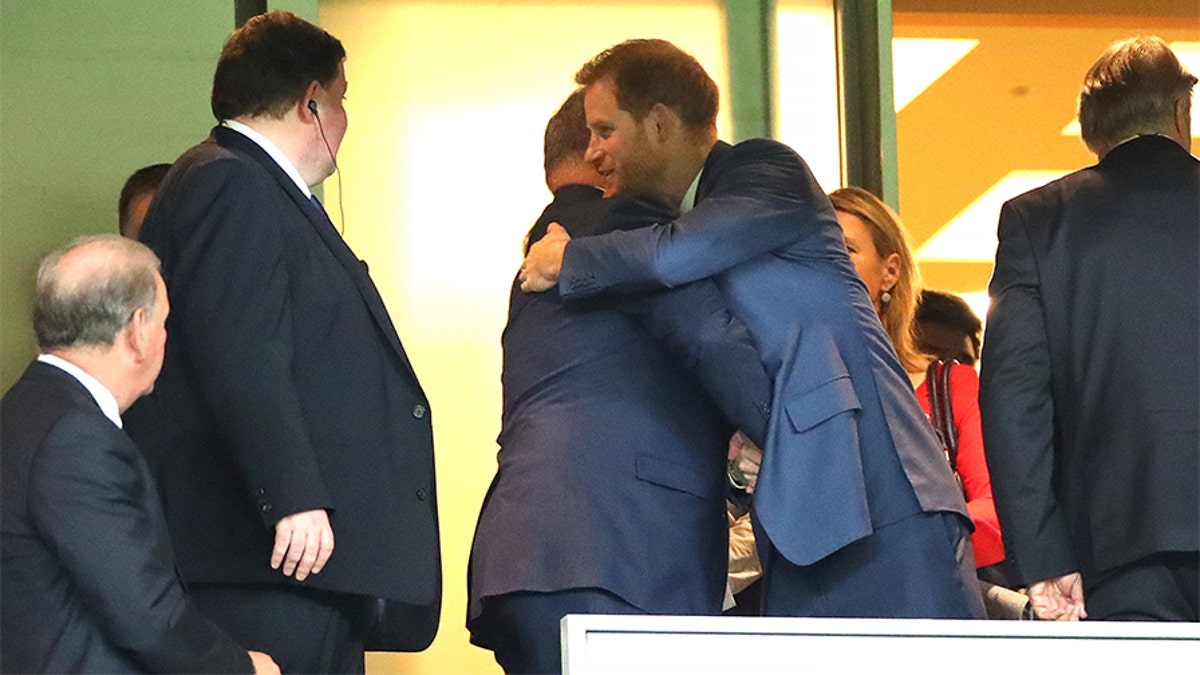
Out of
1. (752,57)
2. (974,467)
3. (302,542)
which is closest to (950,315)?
(974,467)

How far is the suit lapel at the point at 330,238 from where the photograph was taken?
3424 mm

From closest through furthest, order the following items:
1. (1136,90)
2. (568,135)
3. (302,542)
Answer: (302,542), (1136,90), (568,135)

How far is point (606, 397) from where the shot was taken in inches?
136

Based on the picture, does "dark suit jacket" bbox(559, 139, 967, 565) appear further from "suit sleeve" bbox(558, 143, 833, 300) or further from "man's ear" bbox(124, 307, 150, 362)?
"man's ear" bbox(124, 307, 150, 362)

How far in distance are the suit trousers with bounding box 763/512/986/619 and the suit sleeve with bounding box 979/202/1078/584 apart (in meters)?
0.16

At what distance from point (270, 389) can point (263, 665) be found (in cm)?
46

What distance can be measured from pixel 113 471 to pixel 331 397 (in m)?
0.56

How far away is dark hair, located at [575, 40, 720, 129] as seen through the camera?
12.3 feet

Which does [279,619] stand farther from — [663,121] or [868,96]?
[868,96]

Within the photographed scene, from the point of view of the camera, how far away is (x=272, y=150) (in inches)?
138

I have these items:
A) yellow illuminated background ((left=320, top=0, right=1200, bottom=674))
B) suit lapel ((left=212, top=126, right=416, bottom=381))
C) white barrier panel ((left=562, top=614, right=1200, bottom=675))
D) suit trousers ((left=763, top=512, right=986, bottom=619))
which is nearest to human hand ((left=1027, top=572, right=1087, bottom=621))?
suit trousers ((left=763, top=512, right=986, bottom=619))

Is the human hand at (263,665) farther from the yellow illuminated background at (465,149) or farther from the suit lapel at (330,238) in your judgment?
the yellow illuminated background at (465,149)

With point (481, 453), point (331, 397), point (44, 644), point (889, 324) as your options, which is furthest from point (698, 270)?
point (481, 453)

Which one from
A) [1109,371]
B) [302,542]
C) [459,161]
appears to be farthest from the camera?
[459,161]
